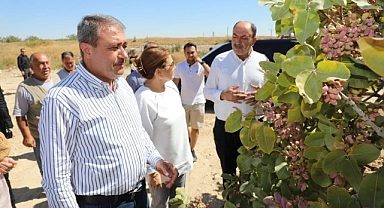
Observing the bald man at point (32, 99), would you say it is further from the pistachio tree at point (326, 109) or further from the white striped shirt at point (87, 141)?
the pistachio tree at point (326, 109)

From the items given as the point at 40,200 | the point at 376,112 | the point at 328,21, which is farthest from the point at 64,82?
the point at 40,200

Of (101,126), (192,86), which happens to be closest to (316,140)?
(101,126)

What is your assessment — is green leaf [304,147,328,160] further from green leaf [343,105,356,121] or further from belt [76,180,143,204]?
belt [76,180,143,204]

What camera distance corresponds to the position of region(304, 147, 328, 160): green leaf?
2.68 feet

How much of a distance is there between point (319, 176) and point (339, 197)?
8 cm

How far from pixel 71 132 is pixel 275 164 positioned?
37.5 inches

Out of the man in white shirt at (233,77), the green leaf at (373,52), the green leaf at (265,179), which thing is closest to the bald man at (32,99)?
the man in white shirt at (233,77)

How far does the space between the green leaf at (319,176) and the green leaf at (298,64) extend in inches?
10.9

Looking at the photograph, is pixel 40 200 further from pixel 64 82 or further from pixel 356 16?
pixel 356 16

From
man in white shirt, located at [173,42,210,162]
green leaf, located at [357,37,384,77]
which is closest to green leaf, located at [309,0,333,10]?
green leaf, located at [357,37,384,77]

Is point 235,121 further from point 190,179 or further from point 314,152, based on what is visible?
point 190,179

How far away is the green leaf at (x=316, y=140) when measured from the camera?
825 millimetres

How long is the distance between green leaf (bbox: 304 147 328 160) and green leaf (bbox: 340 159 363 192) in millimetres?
65

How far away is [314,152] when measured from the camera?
83 cm
